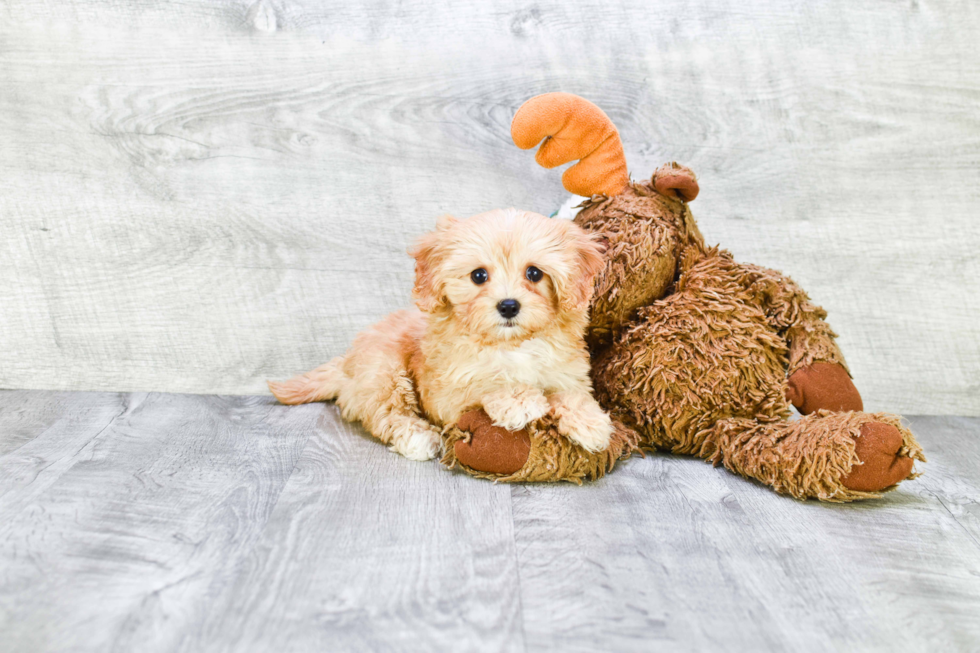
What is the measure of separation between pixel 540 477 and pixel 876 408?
104cm

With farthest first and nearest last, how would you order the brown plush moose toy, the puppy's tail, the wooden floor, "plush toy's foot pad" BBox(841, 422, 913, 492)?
1. the puppy's tail
2. the brown plush moose toy
3. "plush toy's foot pad" BBox(841, 422, 913, 492)
4. the wooden floor

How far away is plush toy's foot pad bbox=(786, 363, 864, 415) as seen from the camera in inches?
46.9

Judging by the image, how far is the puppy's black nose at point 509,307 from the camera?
1.04 m

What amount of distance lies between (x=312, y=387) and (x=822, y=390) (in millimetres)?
1023

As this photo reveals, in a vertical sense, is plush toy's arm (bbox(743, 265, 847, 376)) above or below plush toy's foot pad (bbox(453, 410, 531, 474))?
above

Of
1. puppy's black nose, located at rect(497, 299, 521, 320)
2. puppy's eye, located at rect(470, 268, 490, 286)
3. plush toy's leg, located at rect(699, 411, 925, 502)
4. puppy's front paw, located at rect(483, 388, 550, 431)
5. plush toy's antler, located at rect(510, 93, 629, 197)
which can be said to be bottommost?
plush toy's leg, located at rect(699, 411, 925, 502)

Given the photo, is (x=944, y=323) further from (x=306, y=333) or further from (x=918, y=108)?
(x=306, y=333)

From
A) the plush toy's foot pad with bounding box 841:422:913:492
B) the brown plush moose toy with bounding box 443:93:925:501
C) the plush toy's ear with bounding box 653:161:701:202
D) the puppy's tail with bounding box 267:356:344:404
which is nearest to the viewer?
the plush toy's foot pad with bounding box 841:422:913:492

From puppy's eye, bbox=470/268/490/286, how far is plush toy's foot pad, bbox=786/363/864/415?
0.58 metres

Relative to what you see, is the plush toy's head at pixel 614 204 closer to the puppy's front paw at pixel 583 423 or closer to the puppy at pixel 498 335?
the puppy at pixel 498 335

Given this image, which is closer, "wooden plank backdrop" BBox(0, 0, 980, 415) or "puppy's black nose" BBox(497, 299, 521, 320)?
"puppy's black nose" BBox(497, 299, 521, 320)

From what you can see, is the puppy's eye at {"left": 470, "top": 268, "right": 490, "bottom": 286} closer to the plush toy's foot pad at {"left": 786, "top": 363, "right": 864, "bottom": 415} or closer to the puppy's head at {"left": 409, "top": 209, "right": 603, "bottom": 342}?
the puppy's head at {"left": 409, "top": 209, "right": 603, "bottom": 342}

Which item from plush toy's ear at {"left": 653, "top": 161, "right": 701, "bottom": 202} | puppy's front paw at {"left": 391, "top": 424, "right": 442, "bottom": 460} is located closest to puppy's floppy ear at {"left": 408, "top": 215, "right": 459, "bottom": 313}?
puppy's front paw at {"left": 391, "top": 424, "right": 442, "bottom": 460}

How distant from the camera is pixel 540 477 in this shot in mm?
1131
